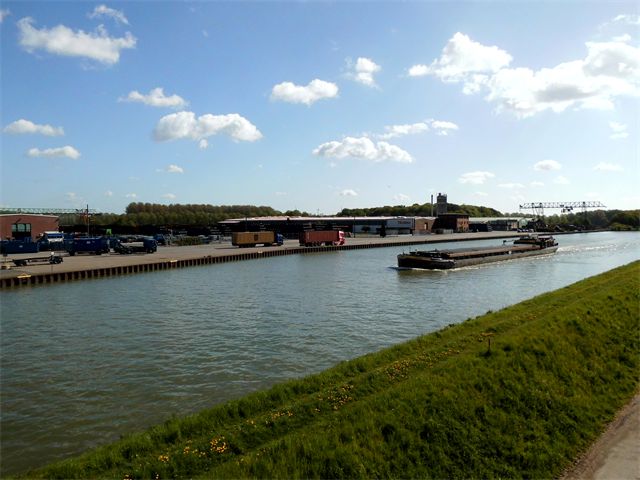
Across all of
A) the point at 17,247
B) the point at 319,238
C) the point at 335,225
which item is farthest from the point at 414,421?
the point at 335,225

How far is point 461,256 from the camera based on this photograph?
218 ft

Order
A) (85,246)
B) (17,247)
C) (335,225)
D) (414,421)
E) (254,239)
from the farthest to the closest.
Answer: (335,225)
(254,239)
(85,246)
(17,247)
(414,421)

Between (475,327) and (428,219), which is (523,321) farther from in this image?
(428,219)

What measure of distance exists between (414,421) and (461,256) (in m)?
59.2

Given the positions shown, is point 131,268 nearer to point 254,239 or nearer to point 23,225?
point 254,239

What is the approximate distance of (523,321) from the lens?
1984cm

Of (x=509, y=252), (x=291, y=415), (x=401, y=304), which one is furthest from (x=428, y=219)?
(x=291, y=415)

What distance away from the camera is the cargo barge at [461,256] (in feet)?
192

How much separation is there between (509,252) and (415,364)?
234 ft

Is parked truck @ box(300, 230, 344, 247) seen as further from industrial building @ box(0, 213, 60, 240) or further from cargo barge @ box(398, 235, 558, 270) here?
industrial building @ box(0, 213, 60, 240)

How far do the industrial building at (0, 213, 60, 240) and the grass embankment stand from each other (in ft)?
326

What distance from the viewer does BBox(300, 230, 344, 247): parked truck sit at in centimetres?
9094

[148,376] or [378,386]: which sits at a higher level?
[378,386]

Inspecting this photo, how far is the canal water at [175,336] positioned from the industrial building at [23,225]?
60209mm
